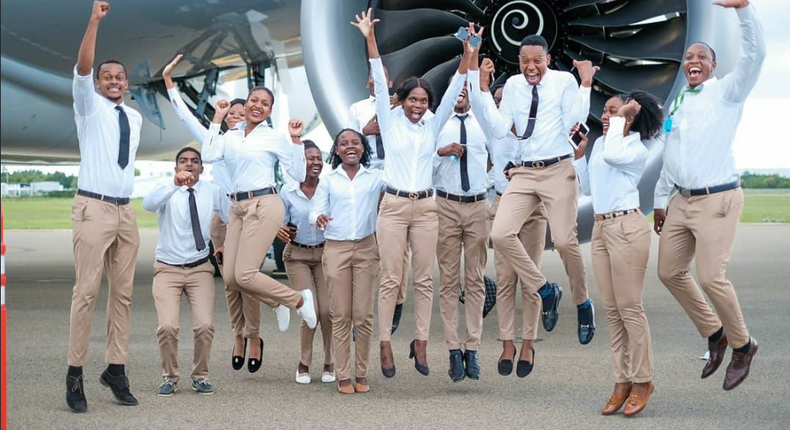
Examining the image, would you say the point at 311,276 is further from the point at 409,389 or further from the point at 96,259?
the point at 96,259

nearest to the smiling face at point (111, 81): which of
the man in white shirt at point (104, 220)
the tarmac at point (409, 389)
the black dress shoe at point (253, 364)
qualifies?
the man in white shirt at point (104, 220)

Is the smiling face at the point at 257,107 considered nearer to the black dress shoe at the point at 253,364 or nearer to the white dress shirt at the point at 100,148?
the white dress shirt at the point at 100,148

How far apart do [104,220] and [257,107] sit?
1026 millimetres

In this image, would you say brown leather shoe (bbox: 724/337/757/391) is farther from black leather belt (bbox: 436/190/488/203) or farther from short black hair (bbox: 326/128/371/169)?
short black hair (bbox: 326/128/371/169)

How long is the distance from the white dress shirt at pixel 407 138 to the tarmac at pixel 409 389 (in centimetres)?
108

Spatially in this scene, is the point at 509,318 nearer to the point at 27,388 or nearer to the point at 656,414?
the point at 656,414

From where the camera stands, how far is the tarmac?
15.2ft

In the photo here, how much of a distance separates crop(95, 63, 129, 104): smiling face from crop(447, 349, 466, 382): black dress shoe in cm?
210

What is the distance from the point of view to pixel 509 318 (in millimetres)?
5645

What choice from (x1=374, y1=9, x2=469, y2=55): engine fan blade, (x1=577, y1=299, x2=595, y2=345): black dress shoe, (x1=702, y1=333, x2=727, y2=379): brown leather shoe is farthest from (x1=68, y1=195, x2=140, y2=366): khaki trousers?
(x1=702, y1=333, x2=727, y2=379): brown leather shoe

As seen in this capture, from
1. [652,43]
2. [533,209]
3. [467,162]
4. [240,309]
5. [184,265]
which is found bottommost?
[240,309]

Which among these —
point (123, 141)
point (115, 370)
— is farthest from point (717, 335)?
point (123, 141)

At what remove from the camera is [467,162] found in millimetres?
5809

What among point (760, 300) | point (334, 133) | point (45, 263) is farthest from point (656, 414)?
point (45, 263)
